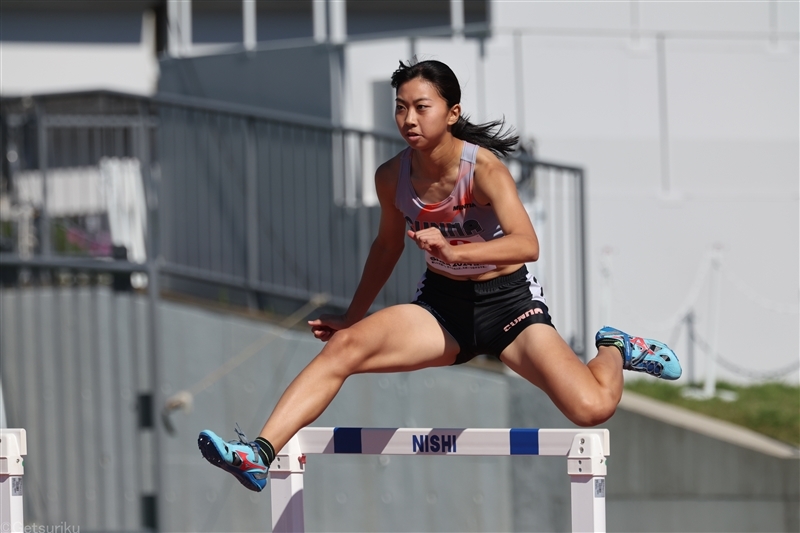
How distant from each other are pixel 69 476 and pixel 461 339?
5186mm

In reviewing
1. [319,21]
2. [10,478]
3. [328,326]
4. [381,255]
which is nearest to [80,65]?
[319,21]

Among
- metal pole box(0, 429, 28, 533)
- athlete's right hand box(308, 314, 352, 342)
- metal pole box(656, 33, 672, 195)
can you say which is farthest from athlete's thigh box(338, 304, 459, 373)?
metal pole box(656, 33, 672, 195)

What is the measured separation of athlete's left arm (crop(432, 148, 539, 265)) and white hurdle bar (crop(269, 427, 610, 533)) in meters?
0.71

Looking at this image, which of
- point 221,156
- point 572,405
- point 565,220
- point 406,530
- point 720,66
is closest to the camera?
point 572,405

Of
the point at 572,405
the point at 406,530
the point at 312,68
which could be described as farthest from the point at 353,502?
the point at 572,405

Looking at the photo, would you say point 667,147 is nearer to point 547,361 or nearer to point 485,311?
point 485,311

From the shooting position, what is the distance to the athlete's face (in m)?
4.00

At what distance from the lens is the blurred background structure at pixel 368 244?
817 cm

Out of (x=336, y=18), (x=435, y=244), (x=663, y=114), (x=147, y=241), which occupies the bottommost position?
(x=147, y=241)

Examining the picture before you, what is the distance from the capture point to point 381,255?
4.46 m

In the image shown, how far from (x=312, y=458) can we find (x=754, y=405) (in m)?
3.53

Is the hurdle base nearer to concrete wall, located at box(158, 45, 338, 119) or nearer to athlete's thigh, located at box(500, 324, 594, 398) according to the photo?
athlete's thigh, located at box(500, 324, 594, 398)

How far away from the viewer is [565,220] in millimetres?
9469

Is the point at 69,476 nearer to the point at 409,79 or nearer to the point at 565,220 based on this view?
the point at 565,220
